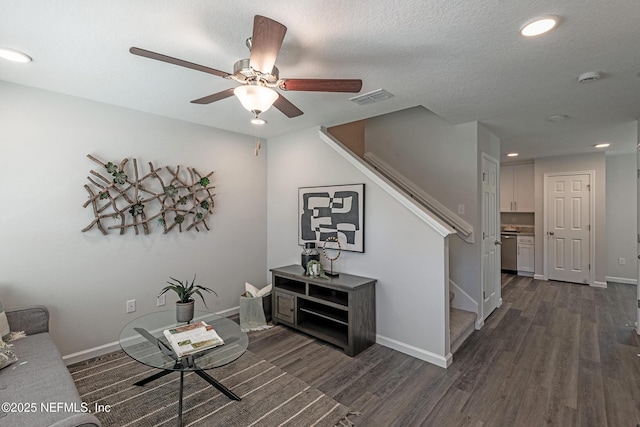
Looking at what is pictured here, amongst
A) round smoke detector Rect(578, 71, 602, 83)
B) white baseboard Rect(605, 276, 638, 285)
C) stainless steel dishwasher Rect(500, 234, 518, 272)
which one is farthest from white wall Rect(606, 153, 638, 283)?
round smoke detector Rect(578, 71, 602, 83)

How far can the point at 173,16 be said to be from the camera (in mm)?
1567

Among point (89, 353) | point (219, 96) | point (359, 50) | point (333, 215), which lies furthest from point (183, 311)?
point (359, 50)

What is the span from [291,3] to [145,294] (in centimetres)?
309

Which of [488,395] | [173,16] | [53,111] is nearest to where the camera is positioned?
[173,16]

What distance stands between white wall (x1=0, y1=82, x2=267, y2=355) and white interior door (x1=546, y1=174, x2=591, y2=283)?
609cm

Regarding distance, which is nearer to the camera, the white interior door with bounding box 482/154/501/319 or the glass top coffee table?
the glass top coffee table

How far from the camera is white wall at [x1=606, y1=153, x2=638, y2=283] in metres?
5.43

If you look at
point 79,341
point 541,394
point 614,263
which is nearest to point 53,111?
point 79,341

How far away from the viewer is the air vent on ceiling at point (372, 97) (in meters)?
2.56

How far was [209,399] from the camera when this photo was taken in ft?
7.25

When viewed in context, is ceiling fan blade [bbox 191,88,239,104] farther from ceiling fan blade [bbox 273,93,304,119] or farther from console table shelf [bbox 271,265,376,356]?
console table shelf [bbox 271,265,376,356]

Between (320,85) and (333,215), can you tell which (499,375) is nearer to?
(333,215)

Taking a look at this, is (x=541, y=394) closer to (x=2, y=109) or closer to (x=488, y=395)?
(x=488, y=395)

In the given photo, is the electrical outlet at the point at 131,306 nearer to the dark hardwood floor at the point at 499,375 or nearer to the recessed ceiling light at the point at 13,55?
the dark hardwood floor at the point at 499,375
